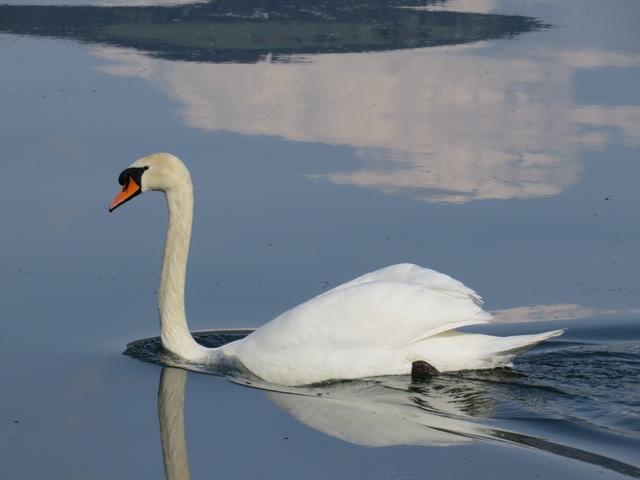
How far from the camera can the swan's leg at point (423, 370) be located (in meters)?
7.17

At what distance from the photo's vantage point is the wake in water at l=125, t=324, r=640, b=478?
6293mm

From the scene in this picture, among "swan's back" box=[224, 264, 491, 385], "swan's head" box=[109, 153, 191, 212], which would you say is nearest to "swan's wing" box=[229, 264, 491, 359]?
"swan's back" box=[224, 264, 491, 385]

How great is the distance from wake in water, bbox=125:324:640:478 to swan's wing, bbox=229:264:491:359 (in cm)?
19

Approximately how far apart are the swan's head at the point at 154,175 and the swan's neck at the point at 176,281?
2.0 inches

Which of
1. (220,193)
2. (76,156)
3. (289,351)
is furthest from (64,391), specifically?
(76,156)

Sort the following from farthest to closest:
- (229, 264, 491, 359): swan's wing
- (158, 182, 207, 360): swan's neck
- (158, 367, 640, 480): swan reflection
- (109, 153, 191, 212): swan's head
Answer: (109, 153, 191, 212): swan's head
(158, 182, 207, 360): swan's neck
(229, 264, 491, 359): swan's wing
(158, 367, 640, 480): swan reflection

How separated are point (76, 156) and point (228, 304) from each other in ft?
9.94

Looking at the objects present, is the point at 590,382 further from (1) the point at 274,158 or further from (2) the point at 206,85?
(2) the point at 206,85

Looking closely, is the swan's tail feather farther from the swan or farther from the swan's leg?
the swan's leg

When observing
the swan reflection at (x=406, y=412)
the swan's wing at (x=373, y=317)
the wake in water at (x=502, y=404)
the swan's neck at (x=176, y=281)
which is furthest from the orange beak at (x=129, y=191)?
the swan's wing at (x=373, y=317)

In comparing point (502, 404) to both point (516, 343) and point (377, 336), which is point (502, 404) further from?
point (377, 336)

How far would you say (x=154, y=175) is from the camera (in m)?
7.76

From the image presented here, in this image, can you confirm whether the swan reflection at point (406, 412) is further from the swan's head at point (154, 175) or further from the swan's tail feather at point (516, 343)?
the swan's head at point (154, 175)

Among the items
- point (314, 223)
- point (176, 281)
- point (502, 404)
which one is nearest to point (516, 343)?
point (502, 404)
